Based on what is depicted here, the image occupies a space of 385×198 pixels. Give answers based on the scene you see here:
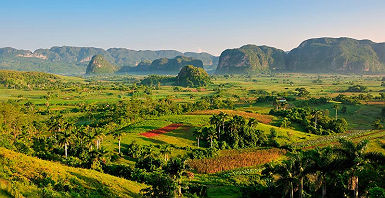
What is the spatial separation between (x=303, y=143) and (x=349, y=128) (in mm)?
28592

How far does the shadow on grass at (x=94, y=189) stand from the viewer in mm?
26680

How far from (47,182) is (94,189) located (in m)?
5.25

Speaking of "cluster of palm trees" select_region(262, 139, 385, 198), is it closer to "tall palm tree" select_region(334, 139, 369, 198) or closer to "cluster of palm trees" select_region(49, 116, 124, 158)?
"tall palm tree" select_region(334, 139, 369, 198)

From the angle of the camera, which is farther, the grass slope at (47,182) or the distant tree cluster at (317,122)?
the distant tree cluster at (317,122)

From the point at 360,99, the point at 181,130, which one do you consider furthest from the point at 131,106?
the point at 360,99

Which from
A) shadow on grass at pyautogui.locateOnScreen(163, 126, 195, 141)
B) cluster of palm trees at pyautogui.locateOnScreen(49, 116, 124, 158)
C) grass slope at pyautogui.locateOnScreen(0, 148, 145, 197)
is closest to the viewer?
grass slope at pyautogui.locateOnScreen(0, 148, 145, 197)

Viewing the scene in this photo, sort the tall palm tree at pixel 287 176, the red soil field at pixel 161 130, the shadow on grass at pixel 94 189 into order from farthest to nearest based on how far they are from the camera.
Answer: the red soil field at pixel 161 130, the tall palm tree at pixel 287 176, the shadow on grass at pixel 94 189

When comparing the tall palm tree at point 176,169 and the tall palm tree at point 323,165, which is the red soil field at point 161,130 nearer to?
the tall palm tree at point 176,169

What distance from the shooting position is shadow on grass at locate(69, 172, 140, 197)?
2668cm

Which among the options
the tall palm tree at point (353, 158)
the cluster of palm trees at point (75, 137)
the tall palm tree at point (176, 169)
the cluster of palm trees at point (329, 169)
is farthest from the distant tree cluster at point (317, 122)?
the tall palm tree at point (176, 169)

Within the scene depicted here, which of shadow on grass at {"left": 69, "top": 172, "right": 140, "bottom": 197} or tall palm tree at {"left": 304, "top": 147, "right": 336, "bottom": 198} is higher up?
tall palm tree at {"left": 304, "top": 147, "right": 336, "bottom": 198}

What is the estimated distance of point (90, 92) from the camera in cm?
16562

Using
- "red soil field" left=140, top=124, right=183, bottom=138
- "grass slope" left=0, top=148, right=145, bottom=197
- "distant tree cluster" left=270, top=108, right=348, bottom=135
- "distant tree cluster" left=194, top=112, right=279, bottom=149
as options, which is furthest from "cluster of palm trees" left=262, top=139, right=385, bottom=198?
"distant tree cluster" left=270, top=108, right=348, bottom=135

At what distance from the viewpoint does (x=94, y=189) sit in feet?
94.0
